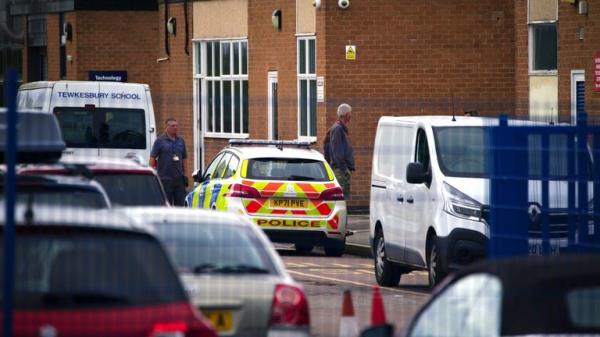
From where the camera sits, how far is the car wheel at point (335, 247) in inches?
829

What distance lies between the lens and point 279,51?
32.1 metres

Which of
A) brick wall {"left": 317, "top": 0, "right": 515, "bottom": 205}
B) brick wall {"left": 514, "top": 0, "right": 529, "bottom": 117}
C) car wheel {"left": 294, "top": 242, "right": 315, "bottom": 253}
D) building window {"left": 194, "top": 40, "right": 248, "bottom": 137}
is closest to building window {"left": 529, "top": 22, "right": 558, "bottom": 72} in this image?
brick wall {"left": 514, "top": 0, "right": 529, "bottom": 117}

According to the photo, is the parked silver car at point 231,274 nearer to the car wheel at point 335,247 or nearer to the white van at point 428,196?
the white van at point 428,196

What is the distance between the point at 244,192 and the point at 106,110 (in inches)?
158

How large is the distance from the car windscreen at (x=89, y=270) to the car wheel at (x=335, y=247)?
1366 cm

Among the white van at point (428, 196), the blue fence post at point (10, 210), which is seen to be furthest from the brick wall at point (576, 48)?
the blue fence post at point (10, 210)

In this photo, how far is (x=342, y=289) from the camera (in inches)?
659

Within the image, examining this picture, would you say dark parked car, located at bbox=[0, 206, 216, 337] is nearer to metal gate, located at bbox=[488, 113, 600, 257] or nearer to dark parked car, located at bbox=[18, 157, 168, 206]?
metal gate, located at bbox=[488, 113, 600, 257]

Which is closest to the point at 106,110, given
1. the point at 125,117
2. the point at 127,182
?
the point at 125,117

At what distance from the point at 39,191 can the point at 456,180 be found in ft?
21.9

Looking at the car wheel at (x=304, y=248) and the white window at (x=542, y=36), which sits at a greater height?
the white window at (x=542, y=36)

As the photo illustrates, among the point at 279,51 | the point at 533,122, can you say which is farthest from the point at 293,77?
the point at 533,122

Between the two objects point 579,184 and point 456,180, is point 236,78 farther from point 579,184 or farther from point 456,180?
point 579,184

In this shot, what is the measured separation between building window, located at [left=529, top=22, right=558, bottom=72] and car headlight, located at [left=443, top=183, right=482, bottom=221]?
38.0 ft
